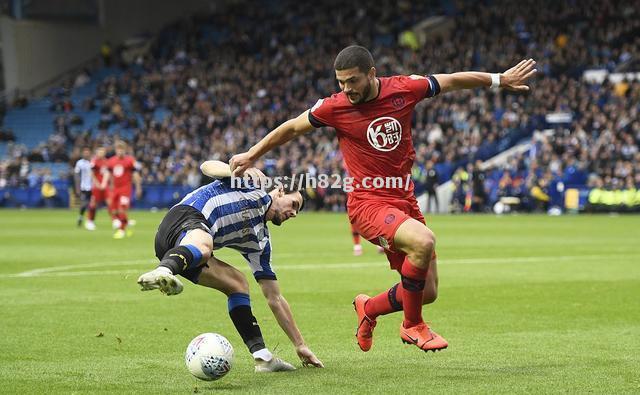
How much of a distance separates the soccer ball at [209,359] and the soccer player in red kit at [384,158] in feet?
4.39

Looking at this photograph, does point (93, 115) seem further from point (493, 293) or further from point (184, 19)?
point (493, 293)

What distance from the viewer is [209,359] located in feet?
26.2

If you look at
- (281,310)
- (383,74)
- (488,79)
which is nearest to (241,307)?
(281,310)

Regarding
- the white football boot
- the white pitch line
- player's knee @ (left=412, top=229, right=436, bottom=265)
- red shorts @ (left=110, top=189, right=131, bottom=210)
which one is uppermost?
player's knee @ (left=412, top=229, right=436, bottom=265)

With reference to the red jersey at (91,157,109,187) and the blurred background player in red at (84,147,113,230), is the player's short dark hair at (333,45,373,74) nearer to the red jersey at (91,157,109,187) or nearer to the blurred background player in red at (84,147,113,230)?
the blurred background player in red at (84,147,113,230)

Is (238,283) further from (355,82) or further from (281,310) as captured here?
(355,82)

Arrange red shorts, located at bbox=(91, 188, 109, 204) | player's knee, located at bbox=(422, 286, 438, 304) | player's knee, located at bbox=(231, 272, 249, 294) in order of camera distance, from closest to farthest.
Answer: player's knee, located at bbox=(231, 272, 249, 294) → player's knee, located at bbox=(422, 286, 438, 304) → red shorts, located at bbox=(91, 188, 109, 204)

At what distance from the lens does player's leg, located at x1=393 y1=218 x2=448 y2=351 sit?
832 centimetres

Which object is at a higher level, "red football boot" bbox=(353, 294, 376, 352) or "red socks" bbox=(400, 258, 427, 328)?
"red socks" bbox=(400, 258, 427, 328)

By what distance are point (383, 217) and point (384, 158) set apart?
49cm

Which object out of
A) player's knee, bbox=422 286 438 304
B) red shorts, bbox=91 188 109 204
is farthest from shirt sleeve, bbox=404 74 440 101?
red shorts, bbox=91 188 109 204

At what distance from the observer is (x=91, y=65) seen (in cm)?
6153

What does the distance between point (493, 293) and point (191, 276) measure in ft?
22.7

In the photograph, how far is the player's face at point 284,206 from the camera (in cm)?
899
